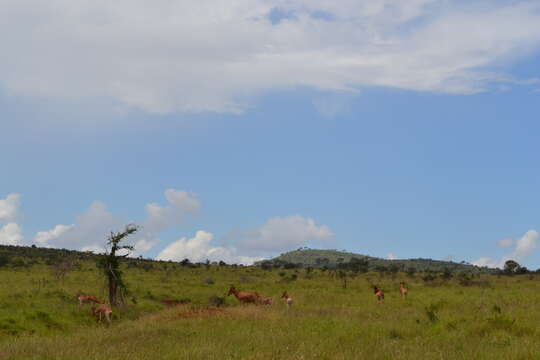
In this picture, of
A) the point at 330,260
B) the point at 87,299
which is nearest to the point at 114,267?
the point at 87,299

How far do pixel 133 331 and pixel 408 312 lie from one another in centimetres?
1096

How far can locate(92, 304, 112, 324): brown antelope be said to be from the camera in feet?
80.1

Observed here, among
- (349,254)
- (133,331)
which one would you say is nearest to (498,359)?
(133,331)

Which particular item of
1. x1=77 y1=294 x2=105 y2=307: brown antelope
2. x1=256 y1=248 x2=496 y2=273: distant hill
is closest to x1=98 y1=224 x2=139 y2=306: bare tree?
x1=77 y1=294 x2=105 y2=307: brown antelope

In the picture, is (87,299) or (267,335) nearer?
(267,335)

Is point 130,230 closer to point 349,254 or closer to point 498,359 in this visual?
point 498,359

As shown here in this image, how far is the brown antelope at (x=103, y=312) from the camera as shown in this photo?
80.1 ft

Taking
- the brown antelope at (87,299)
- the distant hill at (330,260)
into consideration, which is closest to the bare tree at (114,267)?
the brown antelope at (87,299)

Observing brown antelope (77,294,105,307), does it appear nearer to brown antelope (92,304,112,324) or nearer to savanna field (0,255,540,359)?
savanna field (0,255,540,359)

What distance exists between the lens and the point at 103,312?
25188mm

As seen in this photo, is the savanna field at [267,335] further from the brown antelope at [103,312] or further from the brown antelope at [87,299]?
the brown antelope at [87,299]

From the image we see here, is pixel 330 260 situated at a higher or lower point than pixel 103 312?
higher

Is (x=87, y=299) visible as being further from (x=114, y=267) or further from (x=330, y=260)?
(x=330, y=260)

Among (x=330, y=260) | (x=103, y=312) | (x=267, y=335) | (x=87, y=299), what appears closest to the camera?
(x=267, y=335)
